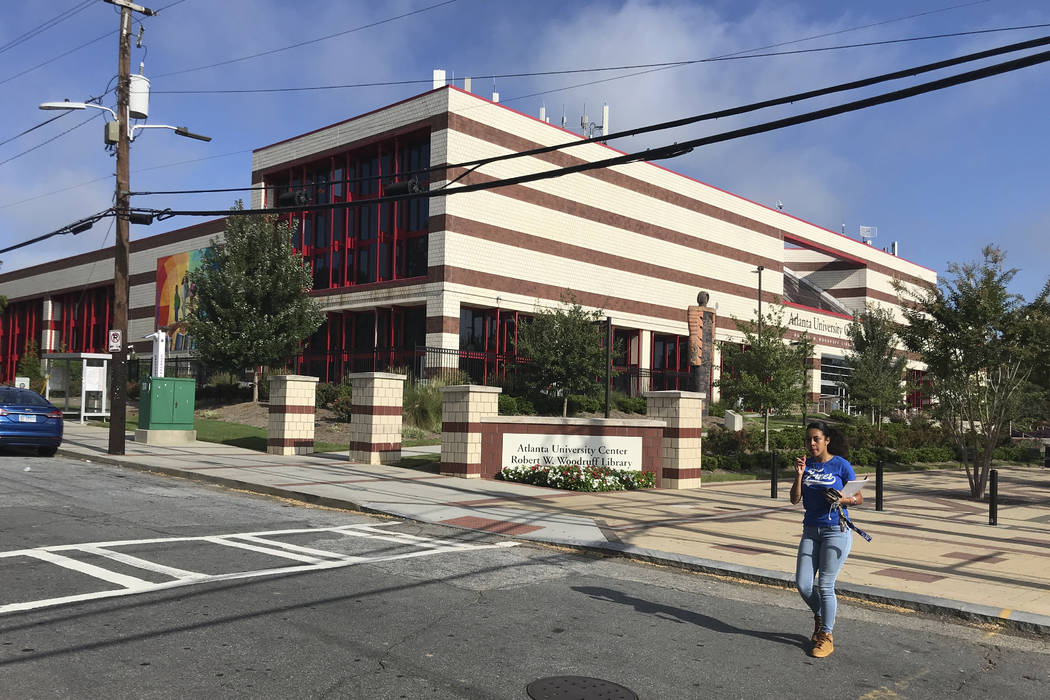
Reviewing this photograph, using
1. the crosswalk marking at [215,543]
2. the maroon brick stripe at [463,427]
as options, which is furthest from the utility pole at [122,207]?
the crosswalk marking at [215,543]

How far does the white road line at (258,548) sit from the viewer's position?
841 cm

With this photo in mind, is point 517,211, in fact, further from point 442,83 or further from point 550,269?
point 442,83

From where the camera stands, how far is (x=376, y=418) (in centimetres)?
1903

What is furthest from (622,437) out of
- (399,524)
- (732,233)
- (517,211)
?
(732,233)

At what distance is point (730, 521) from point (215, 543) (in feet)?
24.3

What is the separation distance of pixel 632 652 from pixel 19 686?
12.0ft

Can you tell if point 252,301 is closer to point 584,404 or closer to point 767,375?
point 584,404

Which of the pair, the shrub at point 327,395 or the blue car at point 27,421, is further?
the shrub at point 327,395

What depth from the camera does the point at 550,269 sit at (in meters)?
39.2

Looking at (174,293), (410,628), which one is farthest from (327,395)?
(174,293)

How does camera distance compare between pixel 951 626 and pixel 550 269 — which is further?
pixel 550 269

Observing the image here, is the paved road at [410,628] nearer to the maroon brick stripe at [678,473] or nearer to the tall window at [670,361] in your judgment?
the maroon brick stripe at [678,473]

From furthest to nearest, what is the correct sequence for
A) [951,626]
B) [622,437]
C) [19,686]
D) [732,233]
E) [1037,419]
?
1. [732,233]
2. [1037,419]
3. [622,437]
4. [951,626]
5. [19,686]

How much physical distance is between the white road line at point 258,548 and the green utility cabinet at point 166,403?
1379 centimetres
